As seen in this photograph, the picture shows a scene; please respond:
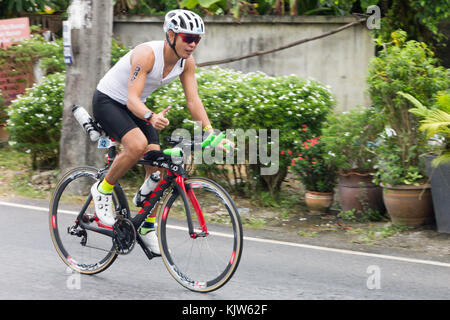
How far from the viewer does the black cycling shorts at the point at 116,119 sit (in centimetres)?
519

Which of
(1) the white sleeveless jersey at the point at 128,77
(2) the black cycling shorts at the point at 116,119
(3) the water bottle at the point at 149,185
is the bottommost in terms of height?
(3) the water bottle at the point at 149,185

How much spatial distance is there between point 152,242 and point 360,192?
3.45 m

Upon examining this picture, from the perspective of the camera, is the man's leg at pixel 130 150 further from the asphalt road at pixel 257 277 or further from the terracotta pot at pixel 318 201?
the terracotta pot at pixel 318 201

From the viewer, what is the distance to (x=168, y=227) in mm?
5180

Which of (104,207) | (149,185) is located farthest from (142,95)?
(104,207)

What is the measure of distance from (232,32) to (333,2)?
224cm

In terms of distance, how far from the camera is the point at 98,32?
876 centimetres

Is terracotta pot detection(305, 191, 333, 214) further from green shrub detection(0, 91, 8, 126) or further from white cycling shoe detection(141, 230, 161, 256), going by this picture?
green shrub detection(0, 91, 8, 126)

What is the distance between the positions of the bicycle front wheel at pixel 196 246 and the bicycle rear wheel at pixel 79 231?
0.52 metres

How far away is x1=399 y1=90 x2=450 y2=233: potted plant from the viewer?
6.99m

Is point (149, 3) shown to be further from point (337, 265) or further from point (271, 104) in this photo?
point (337, 265)

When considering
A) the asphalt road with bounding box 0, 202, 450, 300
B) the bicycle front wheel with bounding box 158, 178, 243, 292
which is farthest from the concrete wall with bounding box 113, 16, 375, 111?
the bicycle front wheel with bounding box 158, 178, 243, 292
